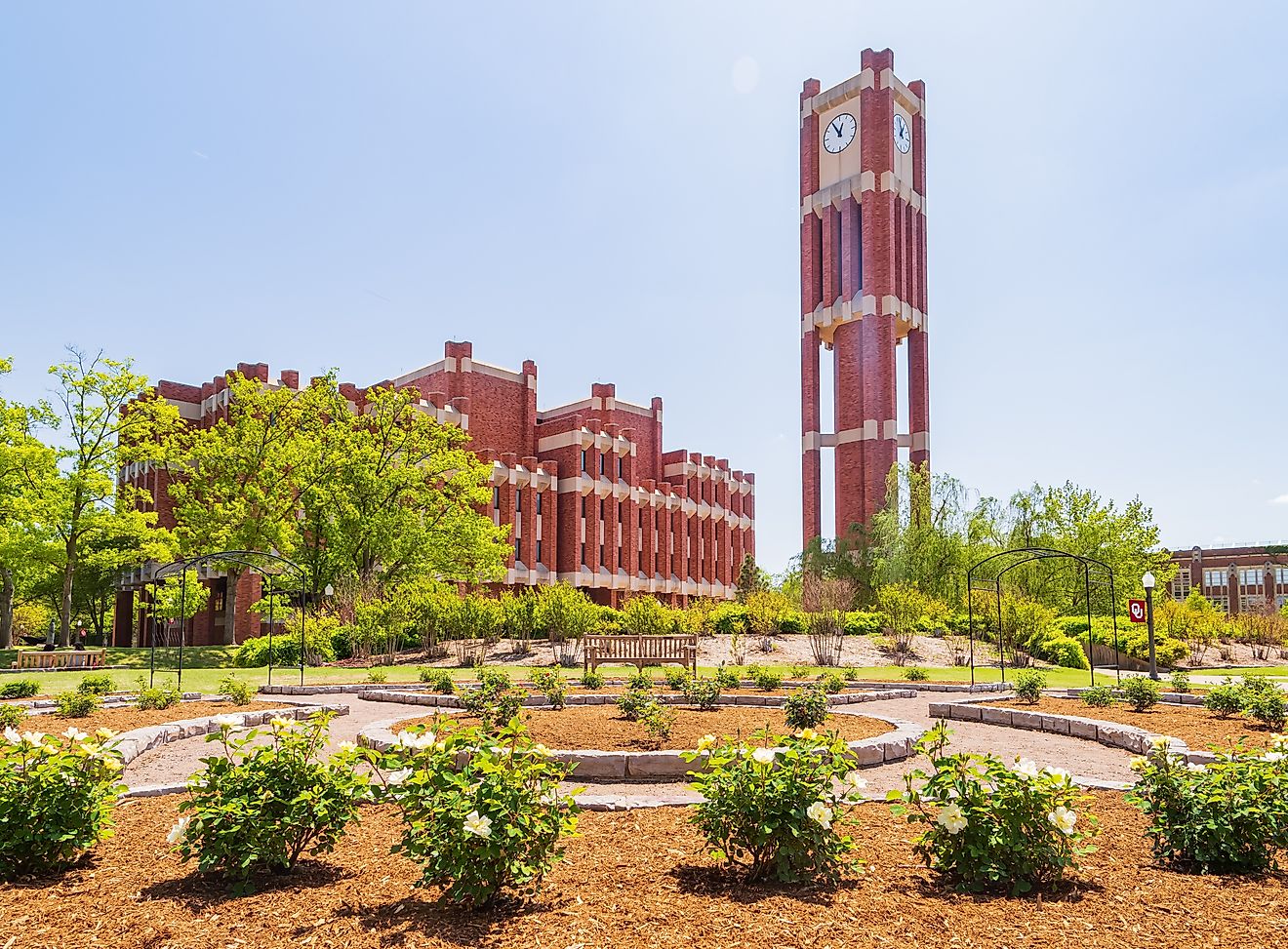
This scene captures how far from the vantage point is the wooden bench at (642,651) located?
18438 millimetres

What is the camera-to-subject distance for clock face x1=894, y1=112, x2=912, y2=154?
47703mm

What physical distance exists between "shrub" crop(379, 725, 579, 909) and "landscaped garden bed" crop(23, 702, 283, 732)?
6813mm

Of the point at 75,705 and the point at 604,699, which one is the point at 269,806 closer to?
the point at 75,705

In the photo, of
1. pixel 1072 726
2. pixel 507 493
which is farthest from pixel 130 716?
pixel 507 493

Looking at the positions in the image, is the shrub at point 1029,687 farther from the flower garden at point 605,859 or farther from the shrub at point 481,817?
the shrub at point 481,817

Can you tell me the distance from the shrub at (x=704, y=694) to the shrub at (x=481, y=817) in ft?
24.4

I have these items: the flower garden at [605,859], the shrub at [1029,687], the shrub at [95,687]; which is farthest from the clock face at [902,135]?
the flower garden at [605,859]

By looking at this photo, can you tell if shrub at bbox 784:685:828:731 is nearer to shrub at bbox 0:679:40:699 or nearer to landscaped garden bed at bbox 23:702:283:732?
landscaped garden bed at bbox 23:702:283:732

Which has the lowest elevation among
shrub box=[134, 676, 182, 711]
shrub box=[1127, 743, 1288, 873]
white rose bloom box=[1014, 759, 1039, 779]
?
shrub box=[134, 676, 182, 711]

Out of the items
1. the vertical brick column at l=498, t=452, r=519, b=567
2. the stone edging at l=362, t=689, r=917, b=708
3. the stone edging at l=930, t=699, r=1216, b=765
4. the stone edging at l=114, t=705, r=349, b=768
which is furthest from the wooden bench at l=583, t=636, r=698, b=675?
the vertical brick column at l=498, t=452, r=519, b=567

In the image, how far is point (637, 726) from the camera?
32.2 ft

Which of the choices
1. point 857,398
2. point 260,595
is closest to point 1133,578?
point 857,398

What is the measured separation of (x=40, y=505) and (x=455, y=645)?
12660 millimetres

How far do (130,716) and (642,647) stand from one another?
9687mm
